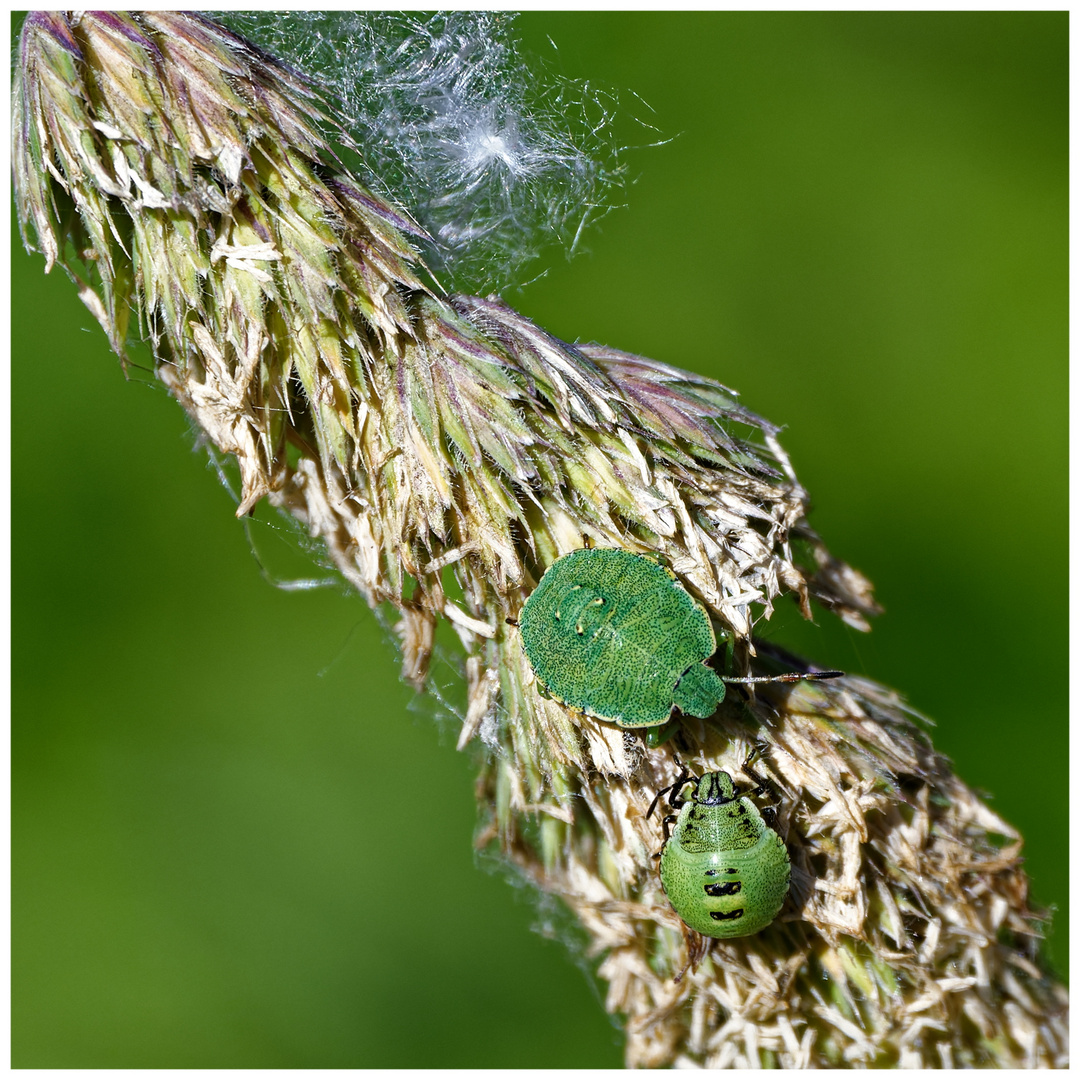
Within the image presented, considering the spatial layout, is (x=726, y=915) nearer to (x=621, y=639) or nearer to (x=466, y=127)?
(x=621, y=639)

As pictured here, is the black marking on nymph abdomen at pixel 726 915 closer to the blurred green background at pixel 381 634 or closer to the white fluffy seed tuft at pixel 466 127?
the white fluffy seed tuft at pixel 466 127

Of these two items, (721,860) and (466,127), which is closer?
(721,860)

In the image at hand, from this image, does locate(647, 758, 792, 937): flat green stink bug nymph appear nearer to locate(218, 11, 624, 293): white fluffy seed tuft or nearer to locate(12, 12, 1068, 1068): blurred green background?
locate(218, 11, 624, 293): white fluffy seed tuft

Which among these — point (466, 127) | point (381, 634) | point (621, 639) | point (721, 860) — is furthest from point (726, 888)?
point (466, 127)

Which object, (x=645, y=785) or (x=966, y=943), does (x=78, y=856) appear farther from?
(x=966, y=943)

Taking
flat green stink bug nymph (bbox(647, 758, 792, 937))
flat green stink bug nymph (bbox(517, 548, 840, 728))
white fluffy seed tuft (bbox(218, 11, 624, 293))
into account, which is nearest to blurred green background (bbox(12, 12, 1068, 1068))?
white fluffy seed tuft (bbox(218, 11, 624, 293))

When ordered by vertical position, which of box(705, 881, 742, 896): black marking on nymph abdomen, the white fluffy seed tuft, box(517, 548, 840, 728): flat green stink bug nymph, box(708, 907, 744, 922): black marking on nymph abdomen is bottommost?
box(708, 907, 744, 922): black marking on nymph abdomen

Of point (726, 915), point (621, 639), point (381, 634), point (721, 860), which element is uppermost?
point (381, 634)
